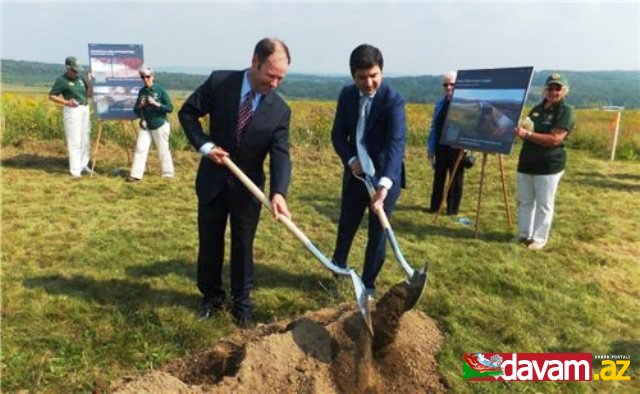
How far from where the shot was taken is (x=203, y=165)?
376 centimetres

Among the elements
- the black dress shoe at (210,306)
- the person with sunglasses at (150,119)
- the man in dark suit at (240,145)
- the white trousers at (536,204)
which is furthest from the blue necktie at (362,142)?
the person with sunglasses at (150,119)

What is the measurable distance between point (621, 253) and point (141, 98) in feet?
24.9

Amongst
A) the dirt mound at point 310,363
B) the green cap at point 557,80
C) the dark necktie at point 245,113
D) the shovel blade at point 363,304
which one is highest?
the green cap at point 557,80

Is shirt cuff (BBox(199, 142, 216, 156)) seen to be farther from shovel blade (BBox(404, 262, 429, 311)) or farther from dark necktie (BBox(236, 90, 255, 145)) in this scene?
shovel blade (BBox(404, 262, 429, 311))

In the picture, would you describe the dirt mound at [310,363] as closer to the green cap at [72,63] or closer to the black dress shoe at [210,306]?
the black dress shoe at [210,306]

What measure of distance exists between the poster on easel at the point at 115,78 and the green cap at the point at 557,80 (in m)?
7.22

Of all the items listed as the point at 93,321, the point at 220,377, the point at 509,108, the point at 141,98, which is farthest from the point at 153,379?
the point at 141,98

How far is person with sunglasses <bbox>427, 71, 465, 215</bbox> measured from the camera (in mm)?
7422

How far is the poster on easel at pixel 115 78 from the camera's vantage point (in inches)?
364

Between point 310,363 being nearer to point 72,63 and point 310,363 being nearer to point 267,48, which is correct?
point 267,48

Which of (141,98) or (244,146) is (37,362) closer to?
(244,146)

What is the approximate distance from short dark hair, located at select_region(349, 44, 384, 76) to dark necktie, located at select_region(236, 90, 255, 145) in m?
0.77

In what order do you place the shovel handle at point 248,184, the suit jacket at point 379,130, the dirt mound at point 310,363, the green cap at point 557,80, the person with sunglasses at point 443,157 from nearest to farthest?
the dirt mound at point 310,363 < the shovel handle at point 248,184 < the suit jacket at point 379,130 < the green cap at point 557,80 < the person with sunglasses at point 443,157

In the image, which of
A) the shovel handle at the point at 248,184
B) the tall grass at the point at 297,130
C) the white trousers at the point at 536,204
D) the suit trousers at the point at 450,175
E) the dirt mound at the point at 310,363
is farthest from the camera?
the tall grass at the point at 297,130
